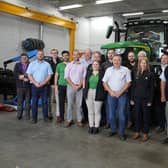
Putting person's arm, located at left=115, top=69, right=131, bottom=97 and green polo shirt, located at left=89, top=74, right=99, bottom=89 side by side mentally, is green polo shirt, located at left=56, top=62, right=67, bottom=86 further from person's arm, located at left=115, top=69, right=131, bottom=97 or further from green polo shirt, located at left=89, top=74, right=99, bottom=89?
person's arm, located at left=115, top=69, right=131, bottom=97

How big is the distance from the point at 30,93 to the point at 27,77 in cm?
40

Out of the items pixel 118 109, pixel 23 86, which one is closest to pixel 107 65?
pixel 118 109

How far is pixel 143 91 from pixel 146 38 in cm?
310

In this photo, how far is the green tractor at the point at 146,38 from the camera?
6387 millimetres

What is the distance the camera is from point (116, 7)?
42.9 feet

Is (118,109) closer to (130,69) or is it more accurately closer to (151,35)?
(130,69)

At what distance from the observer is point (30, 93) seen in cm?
610

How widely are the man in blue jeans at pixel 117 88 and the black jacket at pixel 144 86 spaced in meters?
0.17

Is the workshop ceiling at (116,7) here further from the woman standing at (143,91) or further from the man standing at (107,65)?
the woman standing at (143,91)

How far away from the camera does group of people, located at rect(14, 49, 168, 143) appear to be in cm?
452

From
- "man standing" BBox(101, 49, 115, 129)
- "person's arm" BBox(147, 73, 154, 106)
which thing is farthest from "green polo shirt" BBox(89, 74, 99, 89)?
"person's arm" BBox(147, 73, 154, 106)

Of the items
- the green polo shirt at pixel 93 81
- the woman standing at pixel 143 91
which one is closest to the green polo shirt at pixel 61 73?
the green polo shirt at pixel 93 81

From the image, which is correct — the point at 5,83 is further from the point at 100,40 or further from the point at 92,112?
the point at 100,40

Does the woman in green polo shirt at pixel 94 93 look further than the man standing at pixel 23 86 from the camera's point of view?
No
